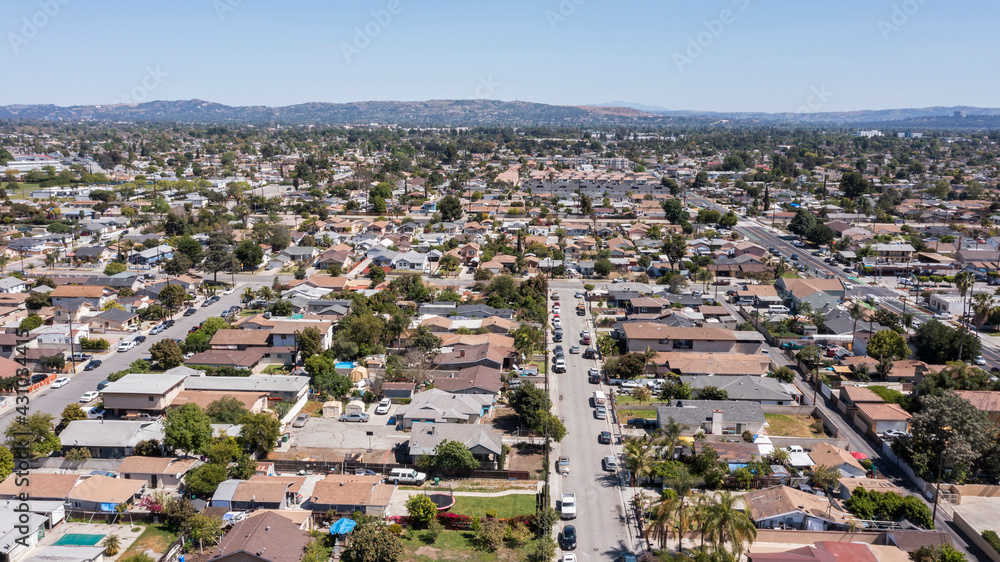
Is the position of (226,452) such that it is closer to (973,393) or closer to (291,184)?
(973,393)

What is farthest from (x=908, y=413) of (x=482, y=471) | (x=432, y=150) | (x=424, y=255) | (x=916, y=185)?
(x=432, y=150)

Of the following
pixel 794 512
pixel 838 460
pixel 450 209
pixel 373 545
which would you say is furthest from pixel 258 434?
pixel 450 209

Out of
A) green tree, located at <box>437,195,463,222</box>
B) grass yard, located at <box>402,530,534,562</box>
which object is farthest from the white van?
green tree, located at <box>437,195,463,222</box>

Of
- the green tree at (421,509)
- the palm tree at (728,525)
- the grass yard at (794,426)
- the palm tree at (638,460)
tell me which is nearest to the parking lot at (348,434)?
Answer: the green tree at (421,509)

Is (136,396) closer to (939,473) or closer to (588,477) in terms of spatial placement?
(588,477)

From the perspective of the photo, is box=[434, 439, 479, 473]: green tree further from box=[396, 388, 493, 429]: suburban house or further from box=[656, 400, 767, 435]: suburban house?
box=[656, 400, 767, 435]: suburban house

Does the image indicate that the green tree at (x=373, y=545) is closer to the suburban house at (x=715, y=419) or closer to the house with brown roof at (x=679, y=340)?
the suburban house at (x=715, y=419)
